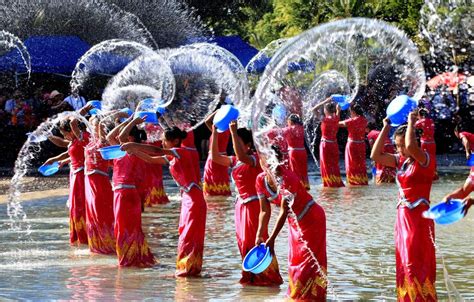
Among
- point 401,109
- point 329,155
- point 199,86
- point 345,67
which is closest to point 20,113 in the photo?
point 329,155

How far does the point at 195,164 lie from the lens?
1066cm

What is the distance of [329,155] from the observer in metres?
20.0

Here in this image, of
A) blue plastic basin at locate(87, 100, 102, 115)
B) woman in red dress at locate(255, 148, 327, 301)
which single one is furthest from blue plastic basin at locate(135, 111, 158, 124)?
woman in red dress at locate(255, 148, 327, 301)

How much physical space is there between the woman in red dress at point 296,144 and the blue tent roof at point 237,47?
32.3ft

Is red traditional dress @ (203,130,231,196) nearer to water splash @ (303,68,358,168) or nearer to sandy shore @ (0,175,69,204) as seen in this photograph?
water splash @ (303,68,358,168)

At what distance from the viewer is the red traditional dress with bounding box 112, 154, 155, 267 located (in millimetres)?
11172

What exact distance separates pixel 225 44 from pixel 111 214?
58.0 ft

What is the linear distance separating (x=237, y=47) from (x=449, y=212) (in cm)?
2263

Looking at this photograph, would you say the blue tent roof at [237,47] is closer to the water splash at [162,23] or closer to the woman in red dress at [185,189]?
the water splash at [162,23]

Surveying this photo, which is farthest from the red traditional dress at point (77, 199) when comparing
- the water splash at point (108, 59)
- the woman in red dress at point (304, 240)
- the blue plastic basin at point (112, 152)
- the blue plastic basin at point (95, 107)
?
the water splash at point (108, 59)

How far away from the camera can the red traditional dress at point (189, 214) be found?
10.4m

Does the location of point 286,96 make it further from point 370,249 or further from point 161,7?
point 161,7

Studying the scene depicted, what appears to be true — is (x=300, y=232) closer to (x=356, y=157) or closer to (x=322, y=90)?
(x=356, y=157)

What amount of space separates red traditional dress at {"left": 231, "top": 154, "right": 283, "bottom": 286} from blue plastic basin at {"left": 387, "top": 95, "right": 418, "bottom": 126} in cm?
187
